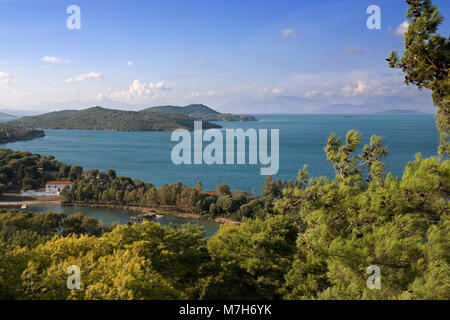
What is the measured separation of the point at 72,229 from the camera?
19.1 meters

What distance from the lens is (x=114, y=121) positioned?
128 m

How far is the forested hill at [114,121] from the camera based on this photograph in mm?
116875

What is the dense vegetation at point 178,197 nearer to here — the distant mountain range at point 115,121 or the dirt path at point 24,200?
the dirt path at point 24,200

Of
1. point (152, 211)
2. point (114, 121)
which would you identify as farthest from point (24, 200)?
point (114, 121)

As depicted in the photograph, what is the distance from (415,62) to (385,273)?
265 centimetres

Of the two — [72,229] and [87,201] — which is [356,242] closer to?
[72,229]

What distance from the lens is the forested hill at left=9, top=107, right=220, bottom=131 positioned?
116875mm

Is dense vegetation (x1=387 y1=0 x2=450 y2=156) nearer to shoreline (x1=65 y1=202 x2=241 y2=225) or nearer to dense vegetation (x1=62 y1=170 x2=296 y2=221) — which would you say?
dense vegetation (x1=62 y1=170 x2=296 y2=221)
